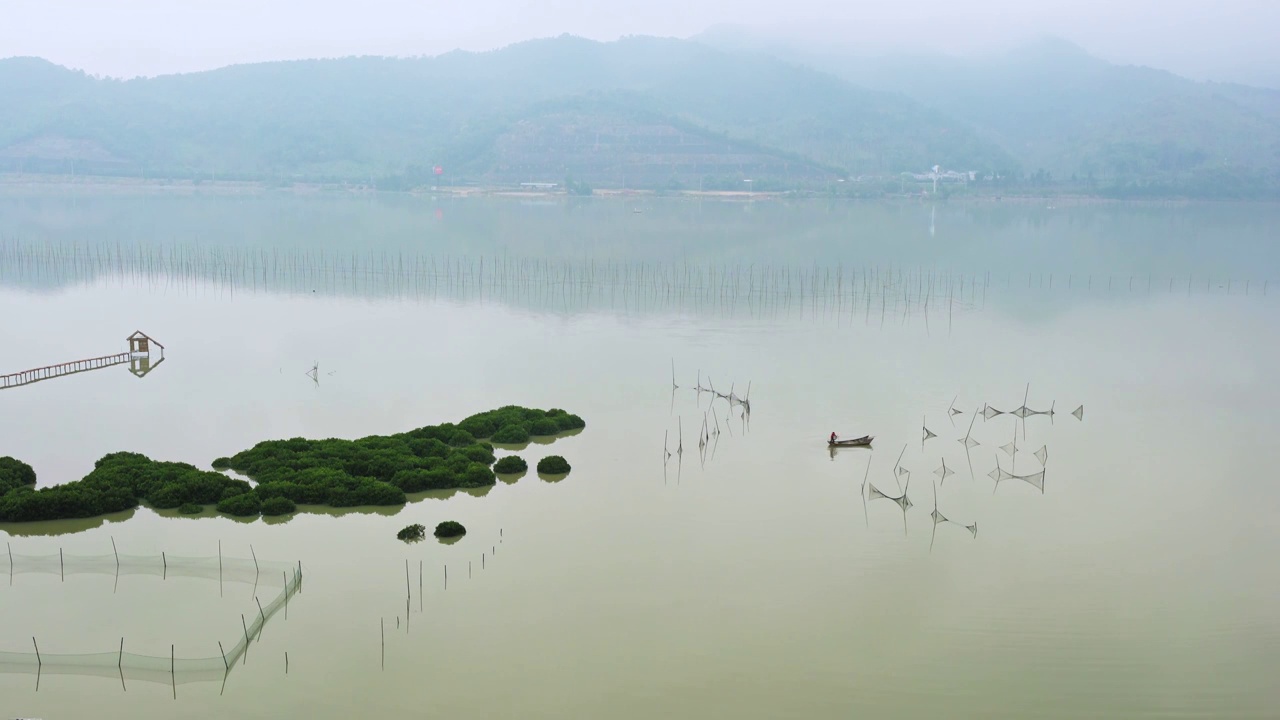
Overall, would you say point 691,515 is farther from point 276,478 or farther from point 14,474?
point 14,474

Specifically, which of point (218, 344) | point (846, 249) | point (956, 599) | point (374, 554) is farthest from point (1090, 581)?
point (846, 249)

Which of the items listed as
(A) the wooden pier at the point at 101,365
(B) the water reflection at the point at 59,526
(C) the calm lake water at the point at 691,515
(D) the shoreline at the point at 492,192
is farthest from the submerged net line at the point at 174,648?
(D) the shoreline at the point at 492,192

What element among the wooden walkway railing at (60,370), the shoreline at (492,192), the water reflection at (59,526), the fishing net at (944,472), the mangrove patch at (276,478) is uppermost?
the shoreline at (492,192)

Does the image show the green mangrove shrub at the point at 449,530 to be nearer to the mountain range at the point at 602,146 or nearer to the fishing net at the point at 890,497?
the fishing net at the point at 890,497

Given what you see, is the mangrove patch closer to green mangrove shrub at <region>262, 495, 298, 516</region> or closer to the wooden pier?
green mangrove shrub at <region>262, 495, 298, 516</region>

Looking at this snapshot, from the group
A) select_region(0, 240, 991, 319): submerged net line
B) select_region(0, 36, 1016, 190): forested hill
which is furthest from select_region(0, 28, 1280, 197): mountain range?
select_region(0, 240, 991, 319): submerged net line

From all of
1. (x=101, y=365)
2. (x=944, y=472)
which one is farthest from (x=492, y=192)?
(x=944, y=472)

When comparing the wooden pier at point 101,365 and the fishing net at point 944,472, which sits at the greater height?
the wooden pier at point 101,365

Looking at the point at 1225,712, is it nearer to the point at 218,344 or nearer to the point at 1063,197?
the point at 218,344
